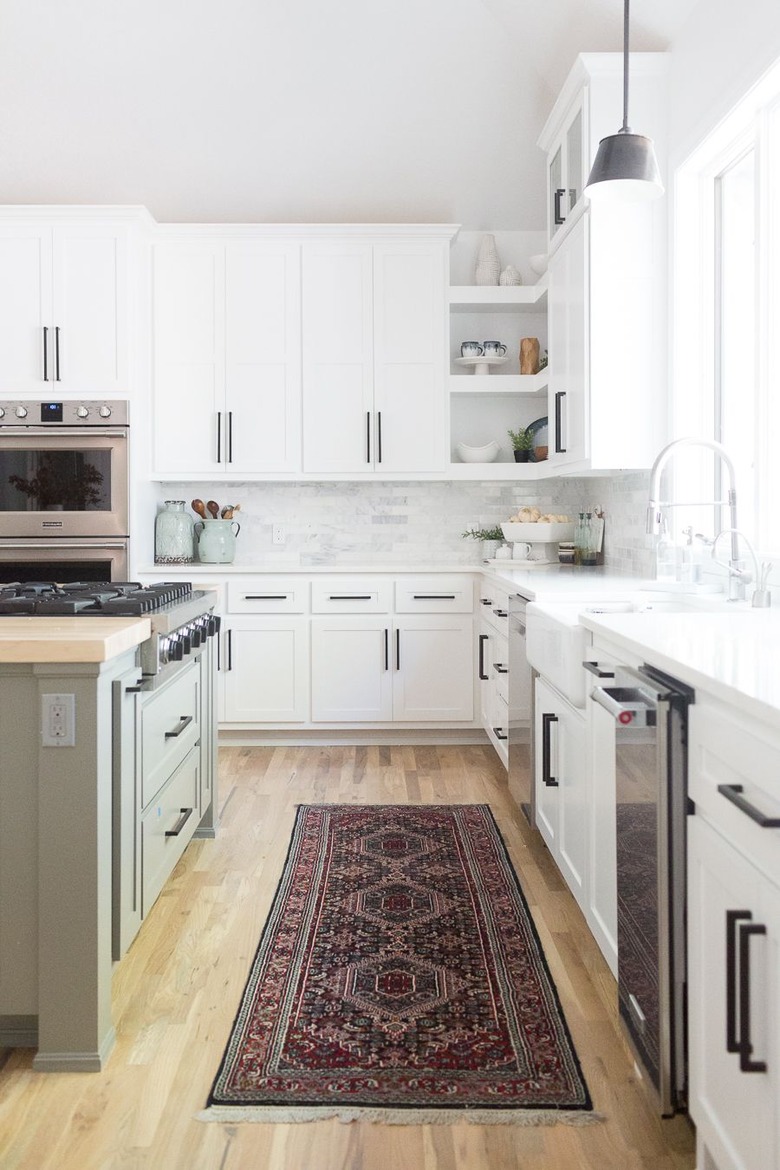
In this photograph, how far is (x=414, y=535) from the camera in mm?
5301

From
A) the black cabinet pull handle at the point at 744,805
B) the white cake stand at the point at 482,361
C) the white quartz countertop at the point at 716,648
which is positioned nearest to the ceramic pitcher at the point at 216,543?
the white cake stand at the point at 482,361

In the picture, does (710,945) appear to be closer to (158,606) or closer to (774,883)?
(774,883)

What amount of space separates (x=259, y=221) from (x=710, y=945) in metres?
4.67

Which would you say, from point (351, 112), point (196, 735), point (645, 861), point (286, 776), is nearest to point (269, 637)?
point (286, 776)

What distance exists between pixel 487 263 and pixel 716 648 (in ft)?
12.7

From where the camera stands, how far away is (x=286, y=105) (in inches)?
183

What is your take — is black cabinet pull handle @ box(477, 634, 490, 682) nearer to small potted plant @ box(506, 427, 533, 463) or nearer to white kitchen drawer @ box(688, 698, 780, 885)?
small potted plant @ box(506, 427, 533, 463)

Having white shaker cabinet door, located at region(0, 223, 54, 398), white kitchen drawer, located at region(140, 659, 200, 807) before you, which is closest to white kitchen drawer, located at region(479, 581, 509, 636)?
white kitchen drawer, located at region(140, 659, 200, 807)

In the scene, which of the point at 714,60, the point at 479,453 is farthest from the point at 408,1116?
the point at 479,453

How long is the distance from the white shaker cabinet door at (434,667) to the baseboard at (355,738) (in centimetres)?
A: 14

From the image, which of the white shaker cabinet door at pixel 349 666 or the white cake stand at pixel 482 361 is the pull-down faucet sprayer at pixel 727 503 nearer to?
the white shaker cabinet door at pixel 349 666

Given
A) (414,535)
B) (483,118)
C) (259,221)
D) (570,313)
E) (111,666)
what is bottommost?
(111,666)

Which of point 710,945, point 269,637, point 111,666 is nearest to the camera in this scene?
point 710,945

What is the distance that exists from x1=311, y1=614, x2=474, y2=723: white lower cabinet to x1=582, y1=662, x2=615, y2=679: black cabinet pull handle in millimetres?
2500
